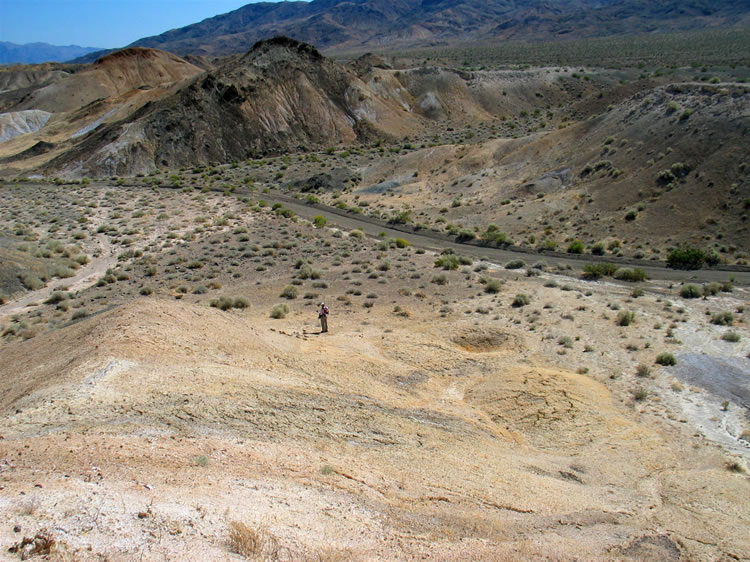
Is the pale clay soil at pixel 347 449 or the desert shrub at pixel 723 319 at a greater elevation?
the pale clay soil at pixel 347 449

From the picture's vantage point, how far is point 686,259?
30.8m

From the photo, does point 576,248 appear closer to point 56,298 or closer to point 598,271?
point 598,271

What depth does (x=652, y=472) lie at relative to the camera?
41.8 ft

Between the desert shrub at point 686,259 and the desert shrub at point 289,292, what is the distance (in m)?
20.7

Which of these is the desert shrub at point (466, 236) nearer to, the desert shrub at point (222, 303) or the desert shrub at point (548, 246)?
the desert shrub at point (548, 246)

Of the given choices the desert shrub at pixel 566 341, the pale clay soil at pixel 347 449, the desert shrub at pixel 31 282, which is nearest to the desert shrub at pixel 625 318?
the pale clay soil at pixel 347 449

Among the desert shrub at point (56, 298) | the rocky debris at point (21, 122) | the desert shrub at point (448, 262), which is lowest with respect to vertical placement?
the desert shrub at point (448, 262)

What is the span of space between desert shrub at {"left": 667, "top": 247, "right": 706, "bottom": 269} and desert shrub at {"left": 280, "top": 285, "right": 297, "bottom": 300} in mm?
20694

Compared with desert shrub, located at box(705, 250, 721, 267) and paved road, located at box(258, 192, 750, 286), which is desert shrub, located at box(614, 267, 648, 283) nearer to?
paved road, located at box(258, 192, 750, 286)

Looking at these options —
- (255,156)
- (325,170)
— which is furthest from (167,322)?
(255,156)

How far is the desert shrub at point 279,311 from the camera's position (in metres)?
23.9

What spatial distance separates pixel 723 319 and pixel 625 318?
12.8 ft

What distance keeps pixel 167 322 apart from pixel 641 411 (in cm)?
1386

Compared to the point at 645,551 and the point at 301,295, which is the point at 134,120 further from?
the point at 645,551
